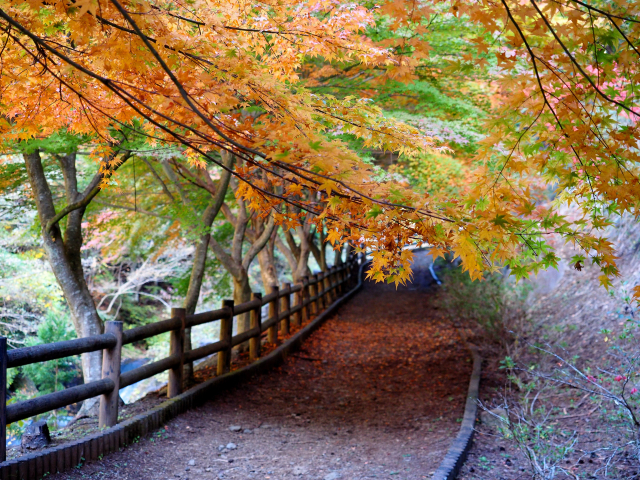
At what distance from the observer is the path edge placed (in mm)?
4289

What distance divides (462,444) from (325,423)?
6.53ft

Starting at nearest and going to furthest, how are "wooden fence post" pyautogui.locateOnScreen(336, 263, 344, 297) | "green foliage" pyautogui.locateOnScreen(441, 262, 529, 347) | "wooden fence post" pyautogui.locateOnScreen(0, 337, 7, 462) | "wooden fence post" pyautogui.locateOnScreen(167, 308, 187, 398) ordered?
"wooden fence post" pyautogui.locateOnScreen(0, 337, 7, 462) → "wooden fence post" pyautogui.locateOnScreen(167, 308, 187, 398) → "green foliage" pyautogui.locateOnScreen(441, 262, 529, 347) → "wooden fence post" pyautogui.locateOnScreen(336, 263, 344, 297)

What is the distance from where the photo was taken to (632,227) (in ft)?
34.0

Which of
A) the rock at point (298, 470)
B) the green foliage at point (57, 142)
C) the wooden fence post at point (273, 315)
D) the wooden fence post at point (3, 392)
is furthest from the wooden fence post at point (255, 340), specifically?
the wooden fence post at point (3, 392)

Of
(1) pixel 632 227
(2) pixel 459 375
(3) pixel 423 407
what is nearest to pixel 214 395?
(3) pixel 423 407

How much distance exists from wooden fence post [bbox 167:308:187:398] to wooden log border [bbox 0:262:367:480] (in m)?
0.12

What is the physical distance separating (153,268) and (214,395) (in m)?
12.9

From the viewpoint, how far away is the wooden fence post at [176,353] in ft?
20.1

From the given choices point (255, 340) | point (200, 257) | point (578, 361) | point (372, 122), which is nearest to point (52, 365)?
point (200, 257)

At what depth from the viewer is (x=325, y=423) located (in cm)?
651

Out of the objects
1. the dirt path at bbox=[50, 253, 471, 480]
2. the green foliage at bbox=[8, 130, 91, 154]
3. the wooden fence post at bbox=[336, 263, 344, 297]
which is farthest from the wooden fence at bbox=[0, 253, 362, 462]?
the wooden fence post at bbox=[336, 263, 344, 297]

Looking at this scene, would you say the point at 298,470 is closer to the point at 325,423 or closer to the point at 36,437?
the point at 325,423

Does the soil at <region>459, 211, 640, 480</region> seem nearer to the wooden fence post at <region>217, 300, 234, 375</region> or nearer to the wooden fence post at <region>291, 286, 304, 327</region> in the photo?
the wooden fence post at <region>217, 300, 234, 375</region>

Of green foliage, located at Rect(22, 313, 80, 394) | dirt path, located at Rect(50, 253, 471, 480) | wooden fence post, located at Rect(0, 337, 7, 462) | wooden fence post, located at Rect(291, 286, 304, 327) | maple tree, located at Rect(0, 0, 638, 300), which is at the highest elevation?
maple tree, located at Rect(0, 0, 638, 300)
